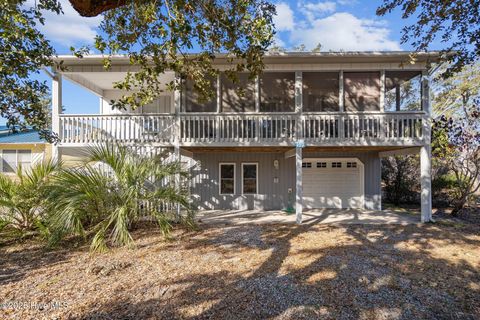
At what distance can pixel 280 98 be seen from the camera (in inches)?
422

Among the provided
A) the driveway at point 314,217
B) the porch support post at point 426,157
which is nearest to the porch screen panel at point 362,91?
the porch support post at point 426,157

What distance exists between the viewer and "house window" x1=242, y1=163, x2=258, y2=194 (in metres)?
11.9

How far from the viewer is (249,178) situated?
11969mm

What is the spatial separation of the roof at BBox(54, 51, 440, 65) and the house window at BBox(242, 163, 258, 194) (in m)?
4.41

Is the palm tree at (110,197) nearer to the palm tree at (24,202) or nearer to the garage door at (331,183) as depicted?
the palm tree at (24,202)

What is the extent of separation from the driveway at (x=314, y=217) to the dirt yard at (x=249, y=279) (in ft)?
6.65

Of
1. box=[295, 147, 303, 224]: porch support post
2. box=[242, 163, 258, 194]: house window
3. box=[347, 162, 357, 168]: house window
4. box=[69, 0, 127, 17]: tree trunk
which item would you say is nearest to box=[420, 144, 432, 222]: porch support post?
box=[347, 162, 357, 168]: house window

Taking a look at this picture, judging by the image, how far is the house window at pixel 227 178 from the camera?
39.2 feet

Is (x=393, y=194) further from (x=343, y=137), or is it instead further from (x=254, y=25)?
(x=254, y=25)

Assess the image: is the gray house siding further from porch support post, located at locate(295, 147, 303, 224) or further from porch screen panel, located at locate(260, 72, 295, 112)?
porch support post, located at locate(295, 147, 303, 224)

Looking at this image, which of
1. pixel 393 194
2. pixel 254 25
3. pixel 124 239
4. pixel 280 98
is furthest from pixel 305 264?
pixel 393 194

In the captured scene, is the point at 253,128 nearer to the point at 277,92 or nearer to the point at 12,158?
the point at 277,92

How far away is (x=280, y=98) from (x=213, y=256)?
6930 millimetres

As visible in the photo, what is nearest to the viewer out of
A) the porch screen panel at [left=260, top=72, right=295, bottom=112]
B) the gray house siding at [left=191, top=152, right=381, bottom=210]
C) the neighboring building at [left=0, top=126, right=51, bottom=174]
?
the porch screen panel at [left=260, top=72, right=295, bottom=112]
